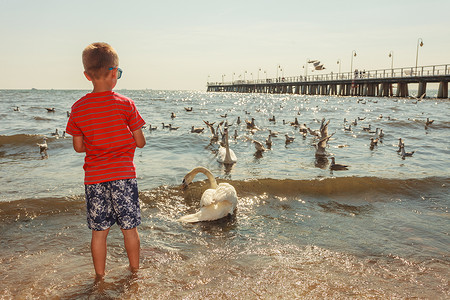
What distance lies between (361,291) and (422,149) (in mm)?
10688

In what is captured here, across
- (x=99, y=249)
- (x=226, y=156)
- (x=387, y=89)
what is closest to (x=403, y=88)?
(x=387, y=89)

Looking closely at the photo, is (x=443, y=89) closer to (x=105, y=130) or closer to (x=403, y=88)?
(x=403, y=88)

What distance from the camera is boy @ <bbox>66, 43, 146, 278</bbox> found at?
A: 2.82 m

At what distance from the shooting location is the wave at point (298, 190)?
5.55 m

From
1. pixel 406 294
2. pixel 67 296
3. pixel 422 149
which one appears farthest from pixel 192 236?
pixel 422 149

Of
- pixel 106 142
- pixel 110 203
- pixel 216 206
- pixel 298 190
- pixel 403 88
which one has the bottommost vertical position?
pixel 298 190

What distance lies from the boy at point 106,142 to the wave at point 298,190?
2705 mm

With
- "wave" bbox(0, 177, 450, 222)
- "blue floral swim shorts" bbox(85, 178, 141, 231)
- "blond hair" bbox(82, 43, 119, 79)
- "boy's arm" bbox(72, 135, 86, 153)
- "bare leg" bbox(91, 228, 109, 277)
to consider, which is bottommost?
"wave" bbox(0, 177, 450, 222)

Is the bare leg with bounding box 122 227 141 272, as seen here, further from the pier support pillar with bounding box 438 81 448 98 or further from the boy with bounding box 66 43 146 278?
the pier support pillar with bounding box 438 81 448 98

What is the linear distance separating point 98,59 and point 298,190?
4.72 metres

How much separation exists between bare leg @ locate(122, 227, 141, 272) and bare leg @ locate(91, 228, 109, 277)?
7.1 inches

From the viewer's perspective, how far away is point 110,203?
2963mm

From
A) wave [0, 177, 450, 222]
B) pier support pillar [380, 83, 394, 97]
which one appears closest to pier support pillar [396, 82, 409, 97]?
pier support pillar [380, 83, 394, 97]

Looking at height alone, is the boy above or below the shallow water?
above
